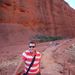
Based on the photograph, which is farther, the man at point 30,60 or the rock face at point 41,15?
the rock face at point 41,15

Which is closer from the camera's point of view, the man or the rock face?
the man

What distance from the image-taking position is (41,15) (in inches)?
1651

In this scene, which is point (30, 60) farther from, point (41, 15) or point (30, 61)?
point (41, 15)

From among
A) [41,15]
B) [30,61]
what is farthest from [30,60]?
[41,15]

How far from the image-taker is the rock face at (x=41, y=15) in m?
32.6

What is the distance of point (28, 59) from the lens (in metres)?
6.62

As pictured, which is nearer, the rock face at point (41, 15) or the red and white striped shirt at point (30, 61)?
→ the red and white striped shirt at point (30, 61)

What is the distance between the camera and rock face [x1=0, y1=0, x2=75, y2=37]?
32.6 meters

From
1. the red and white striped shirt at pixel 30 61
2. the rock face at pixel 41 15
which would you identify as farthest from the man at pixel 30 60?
the rock face at pixel 41 15

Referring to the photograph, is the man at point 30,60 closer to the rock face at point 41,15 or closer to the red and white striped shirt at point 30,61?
the red and white striped shirt at point 30,61

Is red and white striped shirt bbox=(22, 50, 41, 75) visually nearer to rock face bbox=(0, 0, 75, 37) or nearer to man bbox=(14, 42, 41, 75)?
man bbox=(14, 42, 41, 75)

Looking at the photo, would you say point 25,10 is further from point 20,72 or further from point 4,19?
point 20,72

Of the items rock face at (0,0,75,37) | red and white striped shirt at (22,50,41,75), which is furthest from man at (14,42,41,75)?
rock face at (0,0,75,37)

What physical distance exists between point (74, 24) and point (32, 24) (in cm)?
1999
